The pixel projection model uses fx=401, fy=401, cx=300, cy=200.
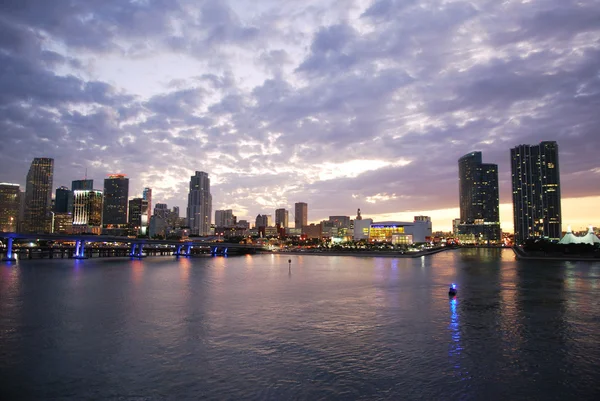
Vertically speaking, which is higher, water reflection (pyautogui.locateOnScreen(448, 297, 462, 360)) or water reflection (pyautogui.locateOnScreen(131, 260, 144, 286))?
water reflection (pyautogui.locateOnScreen(448, 297, 462, 360))

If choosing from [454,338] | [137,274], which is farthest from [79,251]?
[454,338]

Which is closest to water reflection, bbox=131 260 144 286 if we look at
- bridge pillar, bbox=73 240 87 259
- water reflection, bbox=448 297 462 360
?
water reflection, bbox=448 297 462 360

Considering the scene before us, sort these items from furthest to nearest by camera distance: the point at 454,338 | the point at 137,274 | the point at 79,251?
the point at 79,251 < the point at 137,274 < the point at 454,338

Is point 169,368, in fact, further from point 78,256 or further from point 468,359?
point 78,256

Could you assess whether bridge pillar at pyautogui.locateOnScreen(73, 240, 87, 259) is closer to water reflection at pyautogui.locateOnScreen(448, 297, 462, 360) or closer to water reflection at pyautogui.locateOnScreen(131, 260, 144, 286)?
water reflection at pyautogui.locateOnScreen(131, 260, 144, 286)

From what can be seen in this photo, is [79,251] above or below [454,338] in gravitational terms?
above

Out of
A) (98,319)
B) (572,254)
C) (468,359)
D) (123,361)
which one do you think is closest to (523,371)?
(468,359)

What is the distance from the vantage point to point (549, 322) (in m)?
32.8

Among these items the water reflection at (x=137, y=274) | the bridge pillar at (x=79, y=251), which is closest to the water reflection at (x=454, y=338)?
the water reflection at (x=137, y=274)

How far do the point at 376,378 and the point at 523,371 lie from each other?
7.95m

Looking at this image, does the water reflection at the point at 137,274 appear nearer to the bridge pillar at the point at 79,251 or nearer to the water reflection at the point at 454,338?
the water reflection at the point at 454,338

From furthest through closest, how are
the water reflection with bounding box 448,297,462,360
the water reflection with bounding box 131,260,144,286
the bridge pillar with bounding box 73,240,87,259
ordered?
the bridge pillar with bounding box 73,240,87,259 → the water reflection with bounding box 131,260,144,286 → the water reflection with bounding box 448,297,462,360

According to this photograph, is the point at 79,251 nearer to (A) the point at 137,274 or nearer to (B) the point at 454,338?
(A) the point at 137,274

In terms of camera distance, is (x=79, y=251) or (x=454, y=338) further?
(x=79, y=251)
